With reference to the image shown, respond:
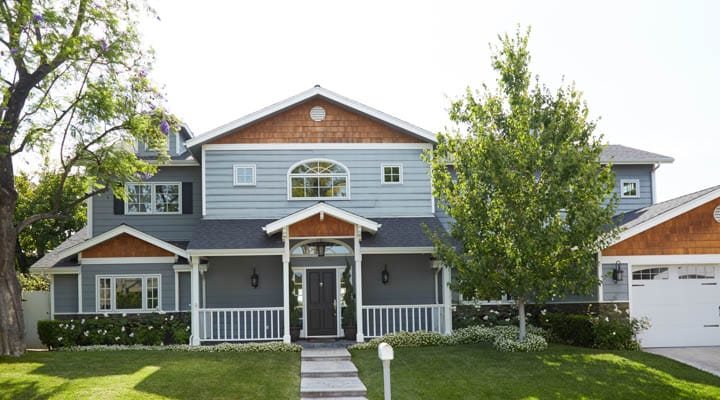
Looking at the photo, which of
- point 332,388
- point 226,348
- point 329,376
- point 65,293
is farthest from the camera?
point 65,293

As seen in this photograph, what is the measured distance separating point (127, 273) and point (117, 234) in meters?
1.13

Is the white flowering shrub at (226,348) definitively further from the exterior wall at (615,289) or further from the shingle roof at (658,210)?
the shingle roof at (658,210)

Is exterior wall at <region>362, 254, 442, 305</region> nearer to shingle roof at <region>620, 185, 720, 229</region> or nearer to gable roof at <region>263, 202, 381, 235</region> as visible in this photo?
gable roof at <region>263, 202, 381, 235</region>

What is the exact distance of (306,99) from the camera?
58.9 feet

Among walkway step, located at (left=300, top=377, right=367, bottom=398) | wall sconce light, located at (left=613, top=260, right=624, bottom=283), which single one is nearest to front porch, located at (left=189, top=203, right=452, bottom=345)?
walkway step, located at (left=300, top=377, right=367, bottom=398)

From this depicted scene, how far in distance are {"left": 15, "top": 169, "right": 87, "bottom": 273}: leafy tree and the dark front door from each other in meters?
16.6

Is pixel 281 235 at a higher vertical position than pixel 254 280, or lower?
higher

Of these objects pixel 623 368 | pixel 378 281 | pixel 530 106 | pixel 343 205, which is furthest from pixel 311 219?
pixel 623 368

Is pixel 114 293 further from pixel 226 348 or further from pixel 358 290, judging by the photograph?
pixel 358 290

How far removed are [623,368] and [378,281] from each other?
24.4 ft

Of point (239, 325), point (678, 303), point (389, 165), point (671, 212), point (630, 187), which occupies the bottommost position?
point (239, 325)

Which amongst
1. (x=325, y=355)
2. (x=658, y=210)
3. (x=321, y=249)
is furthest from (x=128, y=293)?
(x=658, y=210)

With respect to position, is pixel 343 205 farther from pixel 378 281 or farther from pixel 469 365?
pixel 469 365

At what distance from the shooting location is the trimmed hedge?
16656mm
